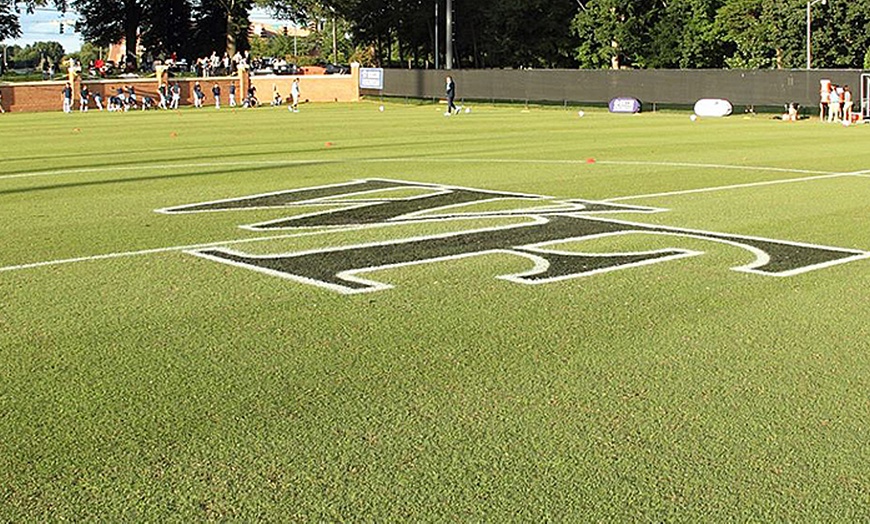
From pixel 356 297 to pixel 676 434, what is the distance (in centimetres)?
325

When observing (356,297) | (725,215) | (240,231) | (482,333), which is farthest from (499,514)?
(725,215)

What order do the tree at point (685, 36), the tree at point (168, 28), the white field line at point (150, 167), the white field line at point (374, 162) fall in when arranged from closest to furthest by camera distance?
the white field line at point (150, 167) < the white field line at point (374, 162) < the tree at point (685, 36) < the tree at point (168, 28)

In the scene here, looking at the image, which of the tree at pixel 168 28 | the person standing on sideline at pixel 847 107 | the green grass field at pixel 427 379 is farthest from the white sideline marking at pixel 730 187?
the tree at pixel 168 28

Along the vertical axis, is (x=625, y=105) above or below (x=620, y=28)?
below

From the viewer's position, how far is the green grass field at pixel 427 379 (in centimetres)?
443

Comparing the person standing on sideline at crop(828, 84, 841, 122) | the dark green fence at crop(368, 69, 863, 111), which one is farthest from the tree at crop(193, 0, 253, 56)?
the person standing on sideline at crop(828, 84, 841, 122)

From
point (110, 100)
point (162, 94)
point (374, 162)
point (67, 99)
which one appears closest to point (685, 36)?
point (162, 94)

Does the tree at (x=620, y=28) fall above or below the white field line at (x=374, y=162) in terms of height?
above

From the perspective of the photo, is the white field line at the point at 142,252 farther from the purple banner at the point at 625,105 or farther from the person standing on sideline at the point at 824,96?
the purple banner at the point at 625,105

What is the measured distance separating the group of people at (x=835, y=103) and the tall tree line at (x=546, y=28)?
2824 centimetres

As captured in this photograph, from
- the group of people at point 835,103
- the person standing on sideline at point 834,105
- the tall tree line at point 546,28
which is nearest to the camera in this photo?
the group of people at point 835,103

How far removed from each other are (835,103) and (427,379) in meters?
34.4

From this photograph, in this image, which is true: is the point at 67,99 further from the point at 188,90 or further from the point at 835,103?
the point at 835,103

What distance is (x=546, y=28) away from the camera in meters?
81.9
